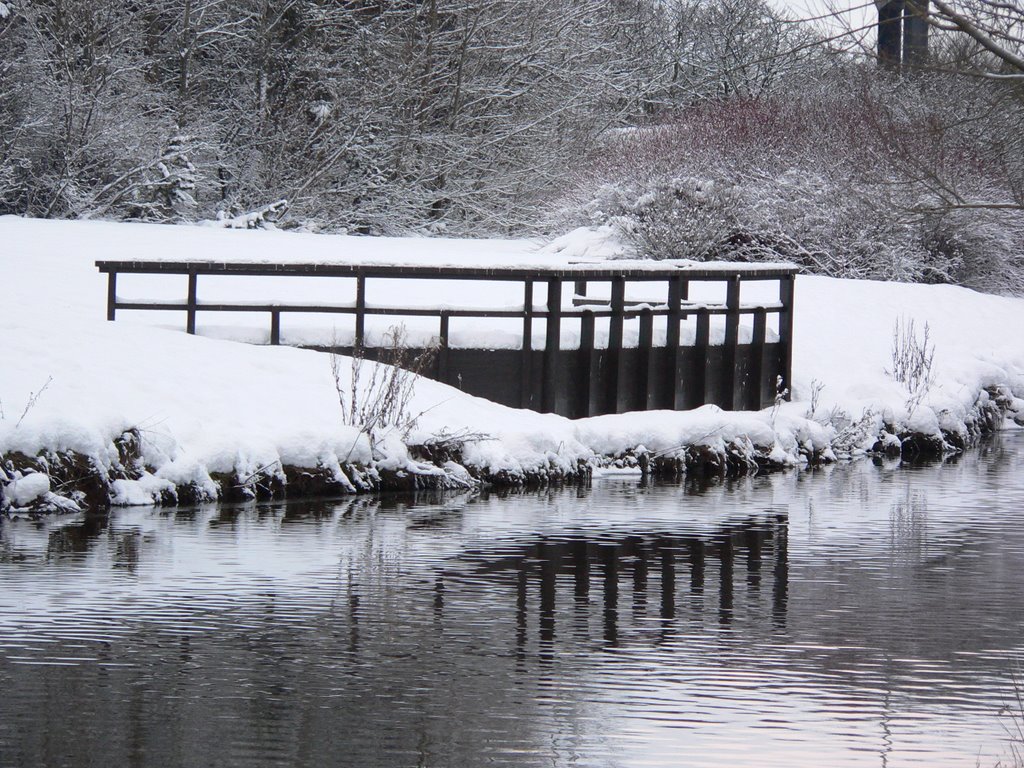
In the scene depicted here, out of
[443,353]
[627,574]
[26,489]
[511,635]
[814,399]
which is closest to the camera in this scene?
[511,635]

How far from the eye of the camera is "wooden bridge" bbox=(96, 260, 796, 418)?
18.0 meters

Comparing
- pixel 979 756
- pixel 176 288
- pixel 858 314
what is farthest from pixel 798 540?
pixel 858 314

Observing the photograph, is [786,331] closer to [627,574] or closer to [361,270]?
[361,270]

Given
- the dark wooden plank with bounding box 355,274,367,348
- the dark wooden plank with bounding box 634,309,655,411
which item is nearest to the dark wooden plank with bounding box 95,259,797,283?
the dark wooden plank with bounding box 355,274,367,348

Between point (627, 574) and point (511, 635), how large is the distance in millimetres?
2191

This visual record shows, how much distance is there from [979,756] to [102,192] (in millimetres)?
30570

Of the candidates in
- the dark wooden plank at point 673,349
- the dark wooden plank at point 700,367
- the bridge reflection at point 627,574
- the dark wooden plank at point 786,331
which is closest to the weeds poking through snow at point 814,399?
the dark wooden plank at point 786,331

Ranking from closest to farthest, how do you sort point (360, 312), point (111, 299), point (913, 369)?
1. point (360, 312)
2. point (111, 299)
3. point (913, 369)

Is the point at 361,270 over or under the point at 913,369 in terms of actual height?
over

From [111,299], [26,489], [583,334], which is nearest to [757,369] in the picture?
[583,334]

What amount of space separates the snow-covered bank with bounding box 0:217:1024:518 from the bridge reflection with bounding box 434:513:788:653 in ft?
9.40

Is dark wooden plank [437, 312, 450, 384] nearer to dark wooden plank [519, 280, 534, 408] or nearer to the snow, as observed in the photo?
dark wooden plank [519, 280, 534, 408]

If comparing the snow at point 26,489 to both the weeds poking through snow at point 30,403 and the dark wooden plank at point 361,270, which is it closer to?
the weeds poking through snow at point 30,403

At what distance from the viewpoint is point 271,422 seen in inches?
→ 612
